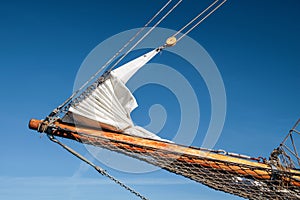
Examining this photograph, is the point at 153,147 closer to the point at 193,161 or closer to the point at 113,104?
the point at 193,161

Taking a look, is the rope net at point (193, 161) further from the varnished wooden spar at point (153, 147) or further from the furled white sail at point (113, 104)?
the furled white sail at point (113, 104)

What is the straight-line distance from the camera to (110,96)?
8.33 meters

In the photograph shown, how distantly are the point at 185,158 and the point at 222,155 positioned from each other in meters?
0.84

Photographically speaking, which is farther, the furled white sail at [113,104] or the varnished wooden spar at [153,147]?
the furled white sail at [113,104]

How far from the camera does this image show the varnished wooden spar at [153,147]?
8.05 m

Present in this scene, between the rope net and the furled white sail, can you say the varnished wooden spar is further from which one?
the furled white sail

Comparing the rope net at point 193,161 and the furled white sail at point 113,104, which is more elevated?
the furled white sail at point 113,104

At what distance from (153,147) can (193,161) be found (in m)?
0.87

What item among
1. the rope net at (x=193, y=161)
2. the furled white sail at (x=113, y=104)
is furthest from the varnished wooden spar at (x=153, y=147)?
the furled white sail at (x=113, y=104)

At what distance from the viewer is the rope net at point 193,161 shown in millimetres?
8078

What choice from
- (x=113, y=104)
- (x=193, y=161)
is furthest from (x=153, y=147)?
(x=113, y=104)

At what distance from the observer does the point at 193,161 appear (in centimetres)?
823

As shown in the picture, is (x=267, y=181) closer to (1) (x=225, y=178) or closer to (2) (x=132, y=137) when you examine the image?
(1) (x=225, y=178)

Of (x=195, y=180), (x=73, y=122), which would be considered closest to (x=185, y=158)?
(x=195, y=180)
